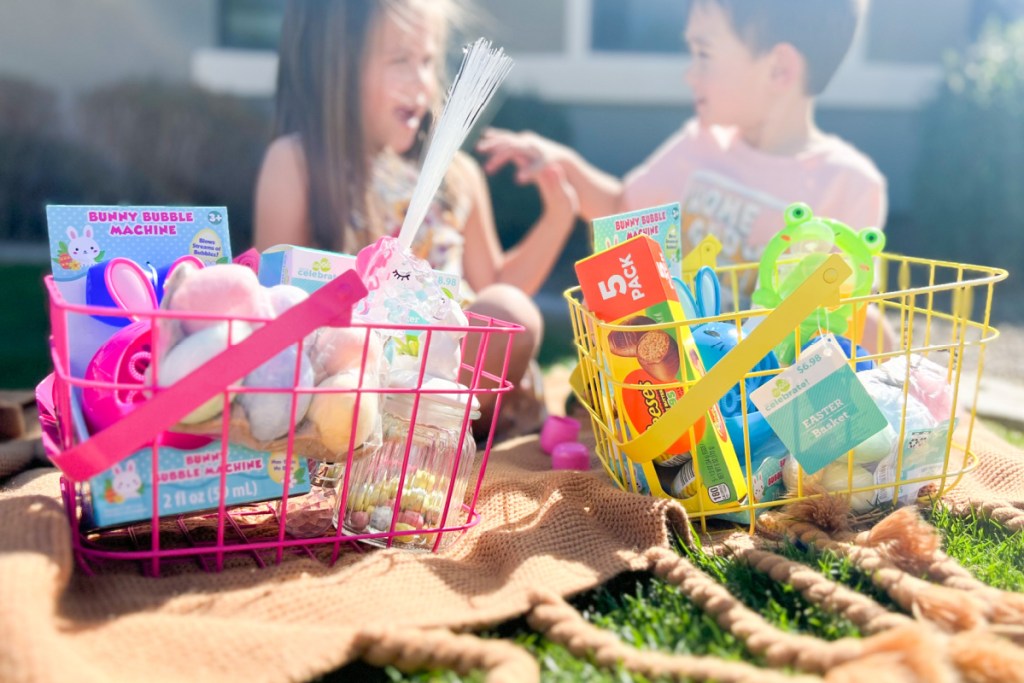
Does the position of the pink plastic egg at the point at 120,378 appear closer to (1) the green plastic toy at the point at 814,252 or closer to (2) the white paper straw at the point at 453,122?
(2) the white paper straw at the point at 453,122

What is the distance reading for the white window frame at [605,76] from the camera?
6.28m

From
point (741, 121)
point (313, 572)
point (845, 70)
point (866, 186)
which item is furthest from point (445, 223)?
point (845, 70)

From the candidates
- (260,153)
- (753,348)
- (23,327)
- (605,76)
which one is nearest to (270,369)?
(753,348)

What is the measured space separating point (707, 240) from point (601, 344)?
0.49 metres

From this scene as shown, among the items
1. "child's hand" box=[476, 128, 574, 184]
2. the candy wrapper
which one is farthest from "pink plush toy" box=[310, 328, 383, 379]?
"child's hand" box=[476, 128, 574, 184]

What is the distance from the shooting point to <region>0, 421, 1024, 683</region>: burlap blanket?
95 centimetres

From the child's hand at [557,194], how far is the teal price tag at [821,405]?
1255mm

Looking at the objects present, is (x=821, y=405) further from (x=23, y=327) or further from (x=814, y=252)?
(x=23, y=327)

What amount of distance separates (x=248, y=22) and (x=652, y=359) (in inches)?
239

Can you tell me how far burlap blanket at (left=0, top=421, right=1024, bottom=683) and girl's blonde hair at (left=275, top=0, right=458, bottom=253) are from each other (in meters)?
1.08

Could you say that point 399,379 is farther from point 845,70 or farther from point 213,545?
point 845,70

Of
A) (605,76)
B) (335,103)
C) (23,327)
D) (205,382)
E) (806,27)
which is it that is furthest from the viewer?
(605,76)

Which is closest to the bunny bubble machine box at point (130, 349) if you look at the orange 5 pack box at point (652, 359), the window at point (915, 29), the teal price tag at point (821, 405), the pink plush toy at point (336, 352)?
the pink plush toy at point (336, 352)

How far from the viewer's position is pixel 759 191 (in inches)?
91.7
